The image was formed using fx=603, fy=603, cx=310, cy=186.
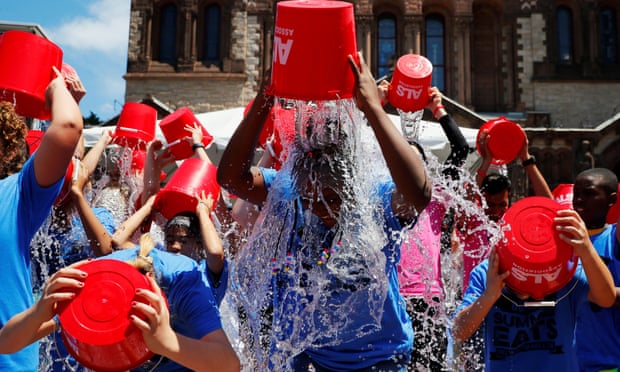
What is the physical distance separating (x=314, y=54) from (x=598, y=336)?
2148 mm

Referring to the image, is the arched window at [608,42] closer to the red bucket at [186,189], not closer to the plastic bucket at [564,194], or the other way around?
the plastic bucket at [564,194]

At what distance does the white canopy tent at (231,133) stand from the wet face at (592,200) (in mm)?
3263

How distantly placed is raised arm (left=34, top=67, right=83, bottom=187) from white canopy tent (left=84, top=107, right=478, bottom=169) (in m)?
4.51

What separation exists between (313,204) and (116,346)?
2.87 feet

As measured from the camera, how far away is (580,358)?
10.1ft

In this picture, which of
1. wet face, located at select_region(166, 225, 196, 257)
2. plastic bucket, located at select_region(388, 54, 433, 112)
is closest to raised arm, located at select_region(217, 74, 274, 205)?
wet face, located at select_region(166, 225, 196, 257)

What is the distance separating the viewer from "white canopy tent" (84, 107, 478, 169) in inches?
273

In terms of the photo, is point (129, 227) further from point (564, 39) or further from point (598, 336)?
point (564, 39)

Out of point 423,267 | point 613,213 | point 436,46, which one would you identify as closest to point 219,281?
point 423,267

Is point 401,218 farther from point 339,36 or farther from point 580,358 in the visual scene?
point 580,358

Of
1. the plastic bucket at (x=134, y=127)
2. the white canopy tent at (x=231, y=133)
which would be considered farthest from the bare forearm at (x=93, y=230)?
the white canopy tent at (x=231, y=133)

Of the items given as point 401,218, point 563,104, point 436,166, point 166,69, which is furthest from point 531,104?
point 401,218

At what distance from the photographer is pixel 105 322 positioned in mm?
1672

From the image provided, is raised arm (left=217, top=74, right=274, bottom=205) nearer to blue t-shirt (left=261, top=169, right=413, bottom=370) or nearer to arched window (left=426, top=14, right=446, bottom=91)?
blue t-shirt (left=261, top=169, right=413, bottom=370)
